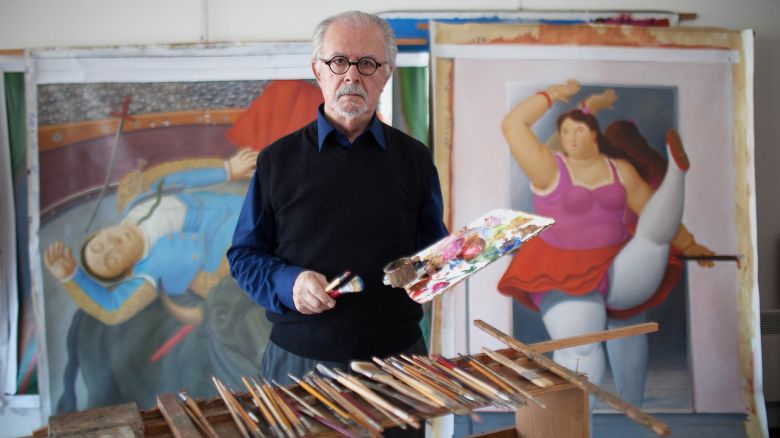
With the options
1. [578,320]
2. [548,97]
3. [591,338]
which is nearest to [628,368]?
[578,320]

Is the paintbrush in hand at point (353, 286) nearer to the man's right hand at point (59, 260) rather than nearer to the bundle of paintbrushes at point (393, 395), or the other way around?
the bundle of paintbrushes at point (393, 395)

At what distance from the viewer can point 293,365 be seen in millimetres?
2008

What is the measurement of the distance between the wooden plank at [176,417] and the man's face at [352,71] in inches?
36.3

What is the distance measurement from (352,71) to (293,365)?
2.87ft

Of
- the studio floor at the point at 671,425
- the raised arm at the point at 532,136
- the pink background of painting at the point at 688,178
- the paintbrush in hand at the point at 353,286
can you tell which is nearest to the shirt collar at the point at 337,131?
the paintbrush in hand at the point at 353,286

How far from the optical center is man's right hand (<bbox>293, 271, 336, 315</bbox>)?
177cm

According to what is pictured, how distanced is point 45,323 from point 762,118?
387 centimetres

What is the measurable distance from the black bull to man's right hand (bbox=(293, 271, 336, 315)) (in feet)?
5.38

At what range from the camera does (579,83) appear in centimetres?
346

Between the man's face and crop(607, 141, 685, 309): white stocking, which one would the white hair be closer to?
the man's face

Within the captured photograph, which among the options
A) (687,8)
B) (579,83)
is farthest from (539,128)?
(687,8)

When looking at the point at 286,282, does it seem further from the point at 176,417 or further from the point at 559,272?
the point at 559,272

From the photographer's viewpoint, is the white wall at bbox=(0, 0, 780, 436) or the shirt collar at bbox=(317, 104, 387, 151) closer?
the shirt collar at bbox=(317, 104, 387, 151)

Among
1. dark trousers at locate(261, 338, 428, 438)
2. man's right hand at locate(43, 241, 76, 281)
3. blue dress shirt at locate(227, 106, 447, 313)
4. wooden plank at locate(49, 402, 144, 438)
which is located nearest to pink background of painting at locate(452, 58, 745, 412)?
blue dress shirt at locate(227, 106, 447, 313)
